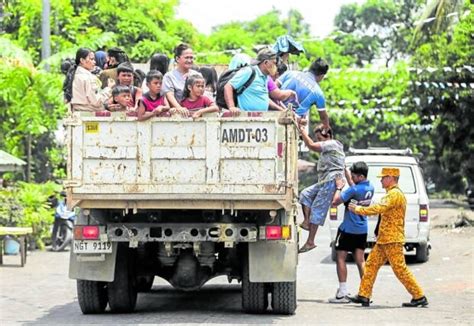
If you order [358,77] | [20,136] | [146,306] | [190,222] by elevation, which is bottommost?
[146,306]

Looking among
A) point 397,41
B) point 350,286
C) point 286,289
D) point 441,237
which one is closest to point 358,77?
point 397,41

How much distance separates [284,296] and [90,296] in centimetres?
215

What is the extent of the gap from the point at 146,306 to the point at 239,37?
44.4 metres

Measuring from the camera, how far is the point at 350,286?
16906 millimetres

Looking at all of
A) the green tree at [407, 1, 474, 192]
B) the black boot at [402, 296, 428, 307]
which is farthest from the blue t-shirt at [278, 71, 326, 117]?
the green tree at [407, 1, 474, 192]

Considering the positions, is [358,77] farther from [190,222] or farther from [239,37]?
[190,222]

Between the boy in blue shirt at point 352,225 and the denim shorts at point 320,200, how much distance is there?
10 cm

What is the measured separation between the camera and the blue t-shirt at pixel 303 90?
46.6 ft

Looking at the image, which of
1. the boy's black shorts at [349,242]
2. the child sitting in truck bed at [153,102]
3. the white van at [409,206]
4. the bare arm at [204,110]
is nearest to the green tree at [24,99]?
the white van at [409,206]

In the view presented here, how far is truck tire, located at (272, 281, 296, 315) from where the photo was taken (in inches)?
513

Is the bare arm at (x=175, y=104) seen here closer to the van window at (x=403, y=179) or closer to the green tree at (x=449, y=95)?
the van window at (x=403, y=179)

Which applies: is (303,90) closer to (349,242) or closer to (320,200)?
(320,200)

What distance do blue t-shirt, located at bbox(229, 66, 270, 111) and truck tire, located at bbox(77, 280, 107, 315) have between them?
257cm

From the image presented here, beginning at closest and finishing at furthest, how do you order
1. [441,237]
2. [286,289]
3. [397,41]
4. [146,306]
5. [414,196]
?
[286,289]
[146,306]
[414,196]
[441,237]
[397,41]
